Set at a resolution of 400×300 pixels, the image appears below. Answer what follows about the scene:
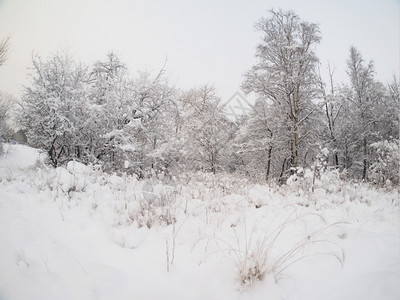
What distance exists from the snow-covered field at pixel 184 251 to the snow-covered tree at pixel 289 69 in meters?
8.96

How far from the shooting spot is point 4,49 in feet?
20.0

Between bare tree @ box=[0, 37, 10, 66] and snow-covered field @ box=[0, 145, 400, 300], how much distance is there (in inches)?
205

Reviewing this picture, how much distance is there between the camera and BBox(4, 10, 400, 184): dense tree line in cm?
816

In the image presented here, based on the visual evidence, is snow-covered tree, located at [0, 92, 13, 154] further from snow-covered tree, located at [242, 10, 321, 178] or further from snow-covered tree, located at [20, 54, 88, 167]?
snow-covered tree, located at [242, 10, 321, 178]

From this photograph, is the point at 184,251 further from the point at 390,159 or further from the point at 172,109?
the point at 172,109

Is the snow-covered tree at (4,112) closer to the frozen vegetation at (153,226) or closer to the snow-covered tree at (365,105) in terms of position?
the frozen vegetation at (153,226)

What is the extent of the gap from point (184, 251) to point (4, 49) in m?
8.18

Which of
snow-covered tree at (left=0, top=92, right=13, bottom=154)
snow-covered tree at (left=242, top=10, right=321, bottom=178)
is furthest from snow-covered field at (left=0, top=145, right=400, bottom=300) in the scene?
snow-covered tree at (left=0, top=92, right=13, bottom=154)

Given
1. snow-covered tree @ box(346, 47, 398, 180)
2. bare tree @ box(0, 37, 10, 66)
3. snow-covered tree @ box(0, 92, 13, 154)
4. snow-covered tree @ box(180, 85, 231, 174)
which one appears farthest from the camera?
snow-covered tree @ box(180, 85, 231, 174)

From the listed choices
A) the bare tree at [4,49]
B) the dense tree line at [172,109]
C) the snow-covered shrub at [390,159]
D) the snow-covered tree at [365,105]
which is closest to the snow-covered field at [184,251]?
the dense tree line at [172,109]

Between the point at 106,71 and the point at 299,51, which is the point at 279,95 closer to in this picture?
the point at 299,51

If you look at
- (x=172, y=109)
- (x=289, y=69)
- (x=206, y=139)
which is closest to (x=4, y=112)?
(x=172, y=109)

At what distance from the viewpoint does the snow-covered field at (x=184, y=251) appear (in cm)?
147

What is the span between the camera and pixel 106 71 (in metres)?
11.7
